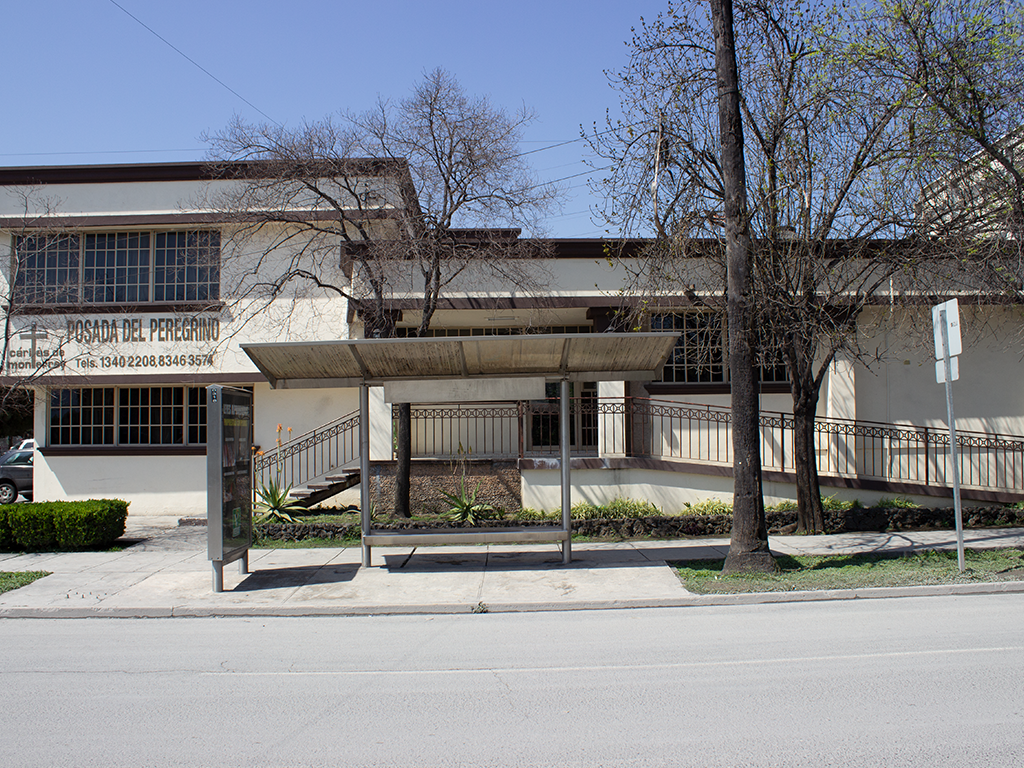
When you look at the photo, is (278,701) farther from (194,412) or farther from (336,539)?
(194,412)

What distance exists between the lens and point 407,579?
384 inches

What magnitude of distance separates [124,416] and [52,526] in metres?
5.72

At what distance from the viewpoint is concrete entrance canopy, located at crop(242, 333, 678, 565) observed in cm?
970

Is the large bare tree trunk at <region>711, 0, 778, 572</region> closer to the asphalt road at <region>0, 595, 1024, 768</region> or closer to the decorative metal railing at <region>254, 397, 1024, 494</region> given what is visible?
the asphalt road at <region>0, 595, 1024, 768</region>

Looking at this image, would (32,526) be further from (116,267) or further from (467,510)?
(116,267)

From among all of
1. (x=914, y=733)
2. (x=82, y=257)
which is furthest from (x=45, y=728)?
(x=82, y=257)

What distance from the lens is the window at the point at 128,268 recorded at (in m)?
16.8

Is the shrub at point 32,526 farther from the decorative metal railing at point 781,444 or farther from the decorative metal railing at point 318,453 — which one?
the decorative metal railing at point 318,453

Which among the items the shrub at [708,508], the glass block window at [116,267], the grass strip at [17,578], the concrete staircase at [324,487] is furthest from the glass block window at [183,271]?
the shrub at [708,508]

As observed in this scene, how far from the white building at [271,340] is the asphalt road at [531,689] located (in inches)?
250

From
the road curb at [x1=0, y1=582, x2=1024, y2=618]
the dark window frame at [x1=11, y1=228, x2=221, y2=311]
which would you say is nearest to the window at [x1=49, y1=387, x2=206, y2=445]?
the dark window frame at [x1=11, y1=228, x2=221, y2=311]

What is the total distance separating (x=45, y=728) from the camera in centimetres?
481

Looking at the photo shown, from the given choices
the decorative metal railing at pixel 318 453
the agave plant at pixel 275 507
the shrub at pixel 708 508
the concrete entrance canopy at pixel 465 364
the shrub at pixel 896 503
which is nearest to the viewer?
the concrete entrance canopy at pixel 465 364

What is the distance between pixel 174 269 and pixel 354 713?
14.4 meters
